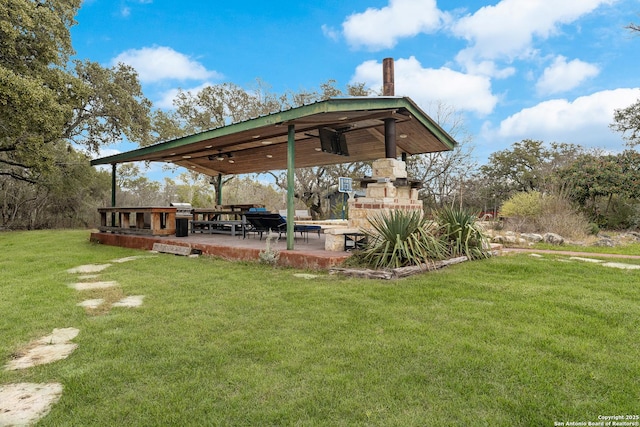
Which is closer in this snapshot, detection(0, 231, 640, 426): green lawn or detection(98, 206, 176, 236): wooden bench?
detection(0, 231, 640, 426): green lawn

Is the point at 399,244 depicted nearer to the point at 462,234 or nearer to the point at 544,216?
the point at 462,234

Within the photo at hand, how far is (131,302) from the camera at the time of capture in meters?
3.98

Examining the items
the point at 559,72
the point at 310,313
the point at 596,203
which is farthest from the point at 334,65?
the point at 310,313

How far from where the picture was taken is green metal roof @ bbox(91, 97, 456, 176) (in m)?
6.17

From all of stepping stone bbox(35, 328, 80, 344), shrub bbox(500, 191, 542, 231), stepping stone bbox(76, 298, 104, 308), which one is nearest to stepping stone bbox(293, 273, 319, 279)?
stepping stone bbox(76, 298, 104, 308)

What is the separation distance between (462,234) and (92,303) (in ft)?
18.0

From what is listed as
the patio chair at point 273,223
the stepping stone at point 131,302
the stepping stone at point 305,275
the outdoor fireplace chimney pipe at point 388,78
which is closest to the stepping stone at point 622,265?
the stepping stone at point 305,275

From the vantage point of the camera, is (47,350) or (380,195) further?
(380,195)

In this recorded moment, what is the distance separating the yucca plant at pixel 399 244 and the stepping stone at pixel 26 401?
12.5 ft

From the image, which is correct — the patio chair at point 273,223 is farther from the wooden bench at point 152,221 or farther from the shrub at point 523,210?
the shrub at point 523,210

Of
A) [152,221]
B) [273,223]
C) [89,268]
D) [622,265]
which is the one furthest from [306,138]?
[622,265]

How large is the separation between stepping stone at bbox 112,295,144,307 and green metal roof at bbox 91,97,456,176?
346cm

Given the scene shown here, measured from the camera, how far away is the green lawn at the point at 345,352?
188cm

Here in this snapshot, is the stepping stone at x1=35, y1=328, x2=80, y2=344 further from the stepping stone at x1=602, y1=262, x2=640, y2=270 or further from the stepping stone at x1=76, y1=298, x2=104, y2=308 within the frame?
the stepping stone at x1=602, y1=262, x2=640, y2=270
